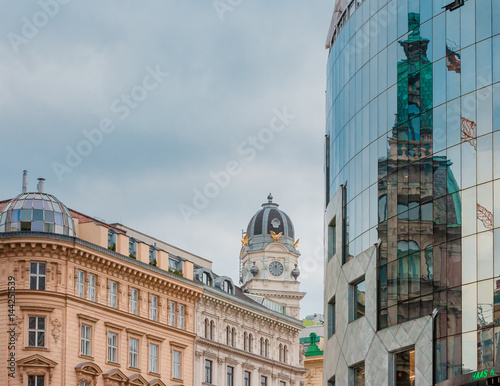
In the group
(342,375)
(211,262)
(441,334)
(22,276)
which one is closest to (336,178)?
(342,375)

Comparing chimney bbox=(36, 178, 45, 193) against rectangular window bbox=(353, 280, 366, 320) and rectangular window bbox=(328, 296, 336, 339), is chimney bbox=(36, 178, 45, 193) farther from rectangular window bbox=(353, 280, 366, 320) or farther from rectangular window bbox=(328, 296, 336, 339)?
rectangular window bbox=(353, 280, 366, 320)

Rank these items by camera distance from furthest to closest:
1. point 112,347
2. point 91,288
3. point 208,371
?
point 208,371
point 112,347
point 91,288

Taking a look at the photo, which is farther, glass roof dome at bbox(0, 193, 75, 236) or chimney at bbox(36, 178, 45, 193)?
chimney at bbox(36, 178, 45, 193)

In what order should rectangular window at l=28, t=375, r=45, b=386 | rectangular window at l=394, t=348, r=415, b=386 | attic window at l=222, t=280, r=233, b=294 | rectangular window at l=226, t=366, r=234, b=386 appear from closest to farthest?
rectangular window at l=394, t=348, r=415, b=386, rectangular window at l=28, t=375, r=45, b=386, rectangular window at l=226, t=366, r=234, b=386, attic window at l=222, t=280, r=233, b=294

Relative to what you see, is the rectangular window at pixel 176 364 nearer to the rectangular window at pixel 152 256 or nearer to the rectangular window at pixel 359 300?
the rectangular window at pixel 152 256

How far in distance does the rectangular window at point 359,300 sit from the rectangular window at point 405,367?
5.35 metres

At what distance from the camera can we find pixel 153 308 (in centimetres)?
9906

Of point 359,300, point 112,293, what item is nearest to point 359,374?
point 359,300

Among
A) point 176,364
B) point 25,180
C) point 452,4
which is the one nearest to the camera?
point 452,4

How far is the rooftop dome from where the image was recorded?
89.9 m

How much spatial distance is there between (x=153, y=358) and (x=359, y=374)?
38351 mm

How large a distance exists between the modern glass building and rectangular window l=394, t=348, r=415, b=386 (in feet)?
0.25

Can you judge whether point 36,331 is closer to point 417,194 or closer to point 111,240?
point 111,240

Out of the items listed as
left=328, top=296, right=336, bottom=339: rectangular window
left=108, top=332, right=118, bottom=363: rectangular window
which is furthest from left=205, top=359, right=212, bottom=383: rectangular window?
left=328, top=296, right=336, bottom=339: rectangular window
